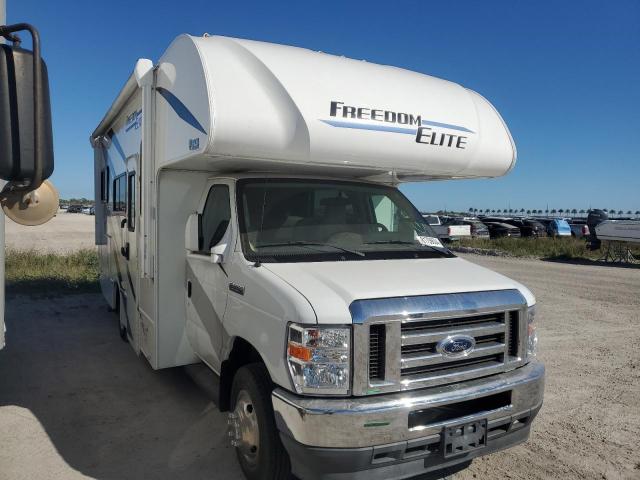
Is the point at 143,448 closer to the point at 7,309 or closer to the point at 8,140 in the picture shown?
the point at 8,140

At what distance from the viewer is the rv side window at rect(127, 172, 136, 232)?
18.1ft

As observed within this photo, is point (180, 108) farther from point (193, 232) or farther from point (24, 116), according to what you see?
point (24, 116)

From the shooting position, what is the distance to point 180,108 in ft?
13.1

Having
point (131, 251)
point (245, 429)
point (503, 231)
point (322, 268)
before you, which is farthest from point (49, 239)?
point (503, 231)

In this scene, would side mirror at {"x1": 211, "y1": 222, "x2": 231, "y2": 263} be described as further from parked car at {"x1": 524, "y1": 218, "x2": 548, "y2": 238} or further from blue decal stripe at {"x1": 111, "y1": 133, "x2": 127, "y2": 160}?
parked car at {"x1": 524, "y1": 218, "x2": 548, "y2": 238}

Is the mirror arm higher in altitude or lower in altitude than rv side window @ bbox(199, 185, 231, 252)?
higher

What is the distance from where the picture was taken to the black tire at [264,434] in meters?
3.18

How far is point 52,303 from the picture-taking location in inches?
373

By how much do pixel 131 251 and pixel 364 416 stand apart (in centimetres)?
387

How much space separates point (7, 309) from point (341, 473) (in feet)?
26.6

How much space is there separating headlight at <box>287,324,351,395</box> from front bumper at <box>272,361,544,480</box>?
7cm

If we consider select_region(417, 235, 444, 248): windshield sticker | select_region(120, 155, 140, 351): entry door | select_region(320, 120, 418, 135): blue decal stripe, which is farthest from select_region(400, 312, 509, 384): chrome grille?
select_region(120, 155, 140, 351): entry door

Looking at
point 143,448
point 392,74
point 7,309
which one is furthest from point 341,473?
point 7,309

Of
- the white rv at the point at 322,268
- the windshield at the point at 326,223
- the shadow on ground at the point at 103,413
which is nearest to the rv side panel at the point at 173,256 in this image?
the white rv at the point at 322,268
